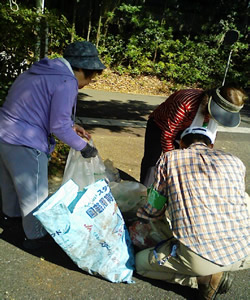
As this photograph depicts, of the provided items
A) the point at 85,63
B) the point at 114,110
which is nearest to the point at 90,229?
the point at 85,63

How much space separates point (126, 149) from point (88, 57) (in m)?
3.05

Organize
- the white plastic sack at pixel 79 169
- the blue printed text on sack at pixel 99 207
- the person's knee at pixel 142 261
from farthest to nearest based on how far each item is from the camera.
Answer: the white plastic sack at pixel 79 169, the person's knee at pixel 142 261, the blue printed text on sack at pixel 99 207

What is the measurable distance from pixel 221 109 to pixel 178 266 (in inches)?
51.3

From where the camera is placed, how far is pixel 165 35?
13.4 m

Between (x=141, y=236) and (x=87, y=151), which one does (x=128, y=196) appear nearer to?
(x=141, y=236)

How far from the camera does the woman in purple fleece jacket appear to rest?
2.21 m

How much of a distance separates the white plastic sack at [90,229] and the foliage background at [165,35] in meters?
9.08

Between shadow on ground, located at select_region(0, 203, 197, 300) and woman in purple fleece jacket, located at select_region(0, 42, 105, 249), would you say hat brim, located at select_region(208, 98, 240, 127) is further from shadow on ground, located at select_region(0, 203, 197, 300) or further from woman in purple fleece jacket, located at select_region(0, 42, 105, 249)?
shadow on ground, located at select_region(0, 203, 197, 300)

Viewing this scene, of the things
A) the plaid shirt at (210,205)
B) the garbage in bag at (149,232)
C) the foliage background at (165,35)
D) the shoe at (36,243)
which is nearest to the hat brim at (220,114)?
the plaid shirt at (210,205)

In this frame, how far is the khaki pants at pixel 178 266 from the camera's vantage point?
6.84 feet

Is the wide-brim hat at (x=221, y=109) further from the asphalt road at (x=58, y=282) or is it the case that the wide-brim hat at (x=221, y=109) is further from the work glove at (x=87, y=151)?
the asphalt road at (x=58, y=282)

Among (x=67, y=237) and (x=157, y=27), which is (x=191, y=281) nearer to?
(x=67, y=237)

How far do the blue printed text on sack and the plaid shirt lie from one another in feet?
1.75

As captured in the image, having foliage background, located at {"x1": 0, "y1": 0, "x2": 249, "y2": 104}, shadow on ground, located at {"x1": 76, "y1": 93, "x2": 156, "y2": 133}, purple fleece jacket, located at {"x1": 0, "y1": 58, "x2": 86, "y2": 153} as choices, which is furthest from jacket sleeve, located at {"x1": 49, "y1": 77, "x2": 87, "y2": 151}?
foliage background, located at {"x1": 0, "y1": 0, "x2": 249, "y2": 104}
